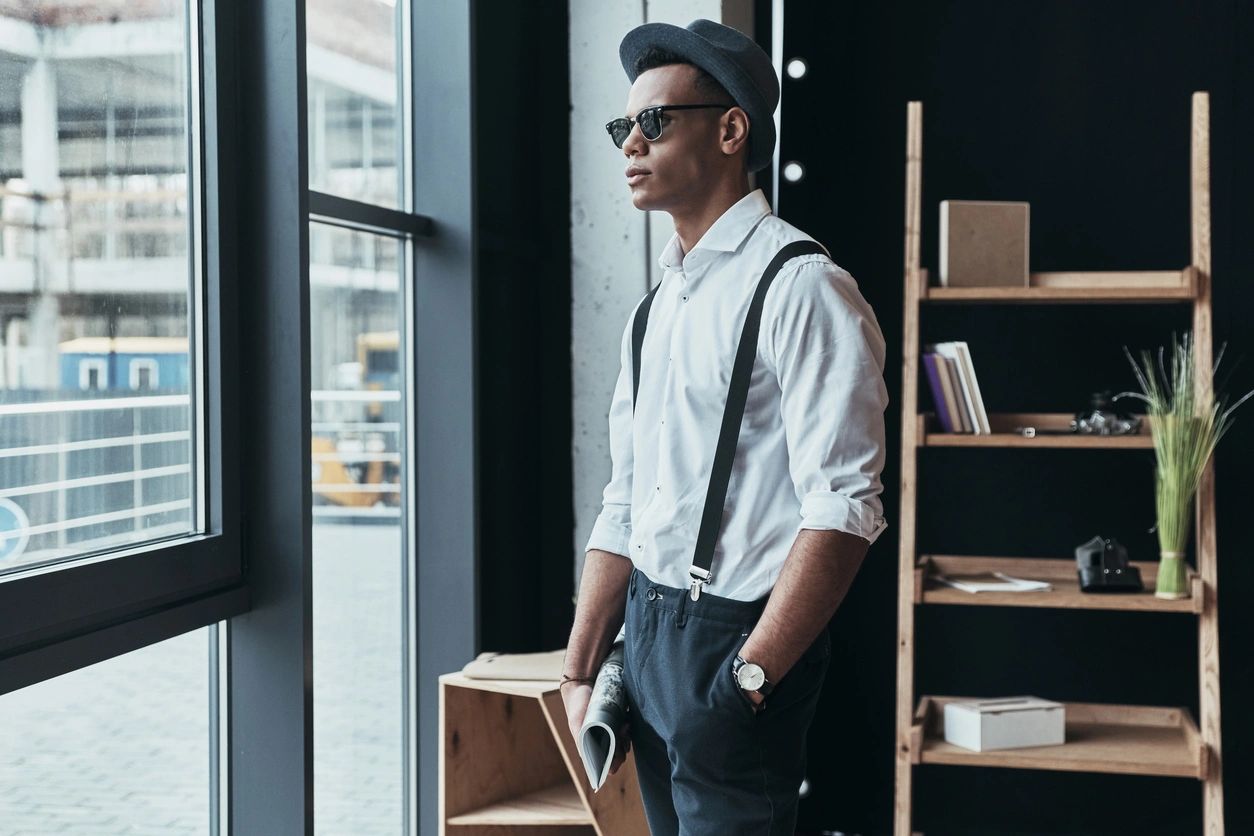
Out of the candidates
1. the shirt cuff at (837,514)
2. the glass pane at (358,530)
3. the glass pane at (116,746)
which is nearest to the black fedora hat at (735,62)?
the shirt cuff at (837,514)

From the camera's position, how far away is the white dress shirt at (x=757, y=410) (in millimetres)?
1630

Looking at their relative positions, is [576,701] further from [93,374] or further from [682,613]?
[93,374]

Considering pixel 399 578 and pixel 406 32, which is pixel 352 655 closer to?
pixel 399 578

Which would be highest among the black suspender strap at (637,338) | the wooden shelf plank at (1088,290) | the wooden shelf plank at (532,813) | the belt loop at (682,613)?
the wooden shelf plank at (1088,290)

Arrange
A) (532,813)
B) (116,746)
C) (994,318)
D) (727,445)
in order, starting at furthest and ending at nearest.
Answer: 1. (994,318)
2. (532,813)
3. (116,746)
4. (727,445)

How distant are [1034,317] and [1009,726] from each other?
121cm

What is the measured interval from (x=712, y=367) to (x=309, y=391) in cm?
93

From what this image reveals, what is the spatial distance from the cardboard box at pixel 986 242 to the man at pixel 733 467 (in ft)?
5.18

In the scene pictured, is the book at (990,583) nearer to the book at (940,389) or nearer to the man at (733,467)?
the book at (940,389)

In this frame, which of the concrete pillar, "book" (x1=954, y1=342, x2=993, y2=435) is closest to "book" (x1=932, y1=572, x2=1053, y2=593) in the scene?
"book" (x1=954, y1=342, x2=993, y2=435)

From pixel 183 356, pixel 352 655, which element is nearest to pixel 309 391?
pixel 183 356

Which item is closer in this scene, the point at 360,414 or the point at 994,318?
the point at 360,414

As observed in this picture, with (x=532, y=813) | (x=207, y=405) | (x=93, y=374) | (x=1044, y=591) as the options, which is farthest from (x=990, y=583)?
(x=93, y=374)

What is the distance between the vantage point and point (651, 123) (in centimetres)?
182
